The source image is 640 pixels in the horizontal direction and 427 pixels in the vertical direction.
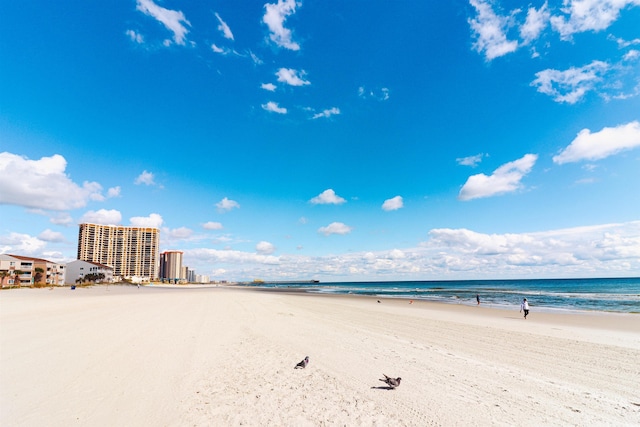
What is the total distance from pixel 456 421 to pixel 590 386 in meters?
5.00

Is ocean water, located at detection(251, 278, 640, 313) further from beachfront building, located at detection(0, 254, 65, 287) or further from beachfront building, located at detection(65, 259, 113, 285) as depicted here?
beachfront building, located at detection(65, 259, 113, 285)

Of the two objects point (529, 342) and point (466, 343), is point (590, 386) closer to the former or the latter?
point (466, 343)

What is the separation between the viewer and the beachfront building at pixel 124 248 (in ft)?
578

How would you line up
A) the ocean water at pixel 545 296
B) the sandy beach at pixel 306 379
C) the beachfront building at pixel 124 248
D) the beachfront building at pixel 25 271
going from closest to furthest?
the sandy beach at pixel 306 379 → the ocean water at pixel 545 296 → the beachfront building at pixel 25 271 → the beachfront building at pixel 124 248

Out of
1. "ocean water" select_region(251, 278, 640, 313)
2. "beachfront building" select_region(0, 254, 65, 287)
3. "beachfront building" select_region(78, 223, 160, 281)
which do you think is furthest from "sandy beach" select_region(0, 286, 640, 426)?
"beachfront building" select_region(78, 223, 160, 281)

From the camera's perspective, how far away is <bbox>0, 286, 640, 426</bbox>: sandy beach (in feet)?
20.4

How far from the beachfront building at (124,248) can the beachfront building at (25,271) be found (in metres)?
82.5

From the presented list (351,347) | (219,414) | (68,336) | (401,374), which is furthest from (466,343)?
(68,336)

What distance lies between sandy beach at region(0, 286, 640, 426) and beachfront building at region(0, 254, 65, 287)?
88.1 meters

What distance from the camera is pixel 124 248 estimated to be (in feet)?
601

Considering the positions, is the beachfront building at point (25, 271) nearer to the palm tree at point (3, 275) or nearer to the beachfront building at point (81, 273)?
the palm tree at point (3, 275)

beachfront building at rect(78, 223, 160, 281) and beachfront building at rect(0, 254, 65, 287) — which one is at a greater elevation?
beachfront building at rect(78, 223, 160, 281)

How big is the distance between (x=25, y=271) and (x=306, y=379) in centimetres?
11406

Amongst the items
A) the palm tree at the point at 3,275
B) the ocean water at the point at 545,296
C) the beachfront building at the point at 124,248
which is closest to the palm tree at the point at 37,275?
the palm tree at the point at 3,275
